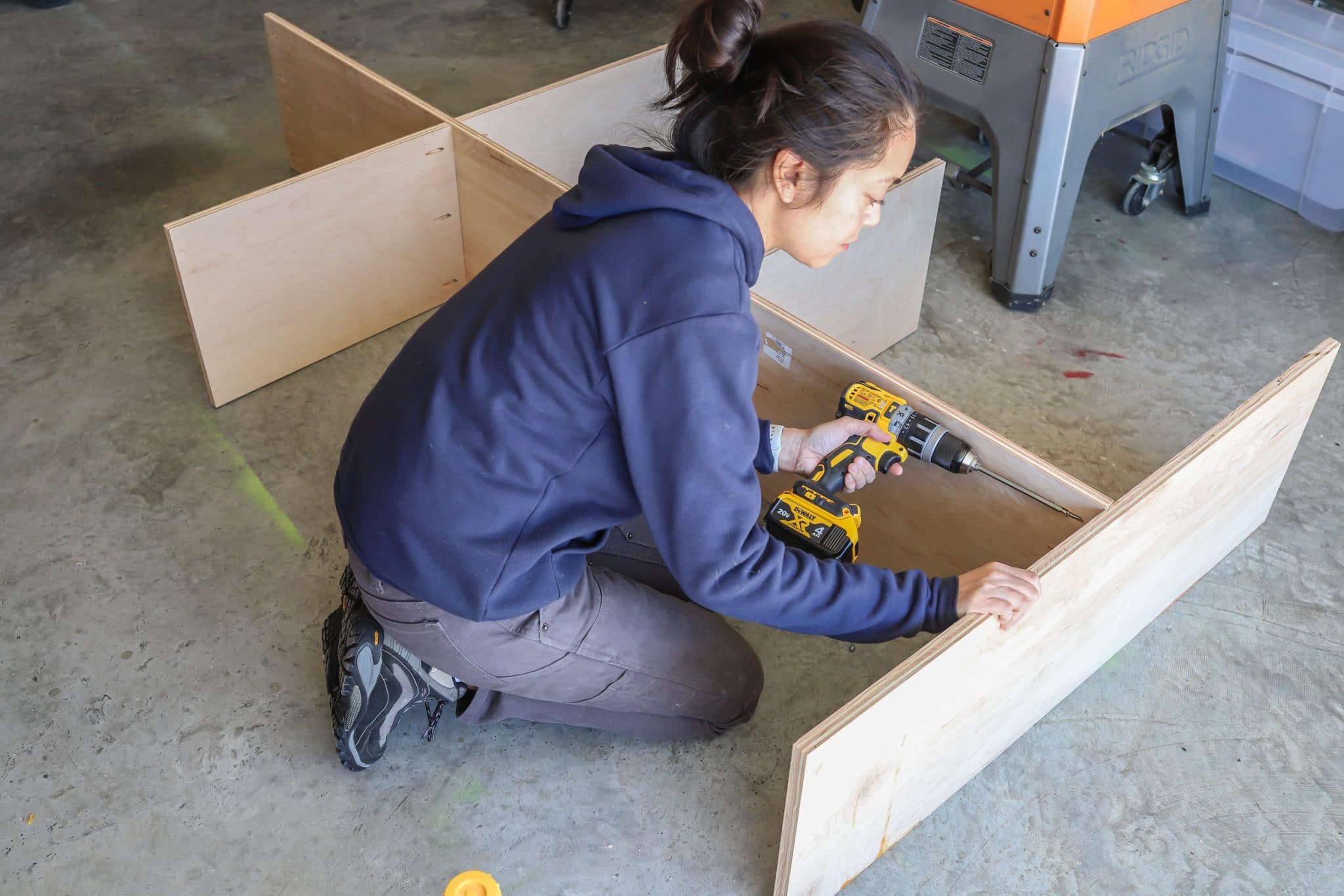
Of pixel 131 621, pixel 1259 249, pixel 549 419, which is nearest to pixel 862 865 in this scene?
pixel 549 419

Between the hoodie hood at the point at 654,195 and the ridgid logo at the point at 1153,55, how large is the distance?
1.70m

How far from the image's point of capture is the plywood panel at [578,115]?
9.21 feet

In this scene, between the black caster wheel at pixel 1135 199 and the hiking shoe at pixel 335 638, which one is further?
the black caster wheel at pixel 1135 199

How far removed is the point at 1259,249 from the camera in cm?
299

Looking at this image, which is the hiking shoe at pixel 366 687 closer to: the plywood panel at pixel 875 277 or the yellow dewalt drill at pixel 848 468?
the yellow dewalt drill at pixel 848 468

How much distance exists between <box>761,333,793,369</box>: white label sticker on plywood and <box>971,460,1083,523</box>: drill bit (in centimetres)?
39

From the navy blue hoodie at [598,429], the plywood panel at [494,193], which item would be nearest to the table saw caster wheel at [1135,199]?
the plywood panel at [494,193]

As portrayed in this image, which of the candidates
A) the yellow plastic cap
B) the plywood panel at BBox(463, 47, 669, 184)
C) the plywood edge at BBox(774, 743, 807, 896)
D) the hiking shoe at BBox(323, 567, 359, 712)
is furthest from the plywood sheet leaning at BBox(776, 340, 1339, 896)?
the plywood panel at BBox(463, 47, 669, 184)


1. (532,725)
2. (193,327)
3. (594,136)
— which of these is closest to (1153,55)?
(594,136)

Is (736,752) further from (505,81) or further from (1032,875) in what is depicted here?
(505,81)

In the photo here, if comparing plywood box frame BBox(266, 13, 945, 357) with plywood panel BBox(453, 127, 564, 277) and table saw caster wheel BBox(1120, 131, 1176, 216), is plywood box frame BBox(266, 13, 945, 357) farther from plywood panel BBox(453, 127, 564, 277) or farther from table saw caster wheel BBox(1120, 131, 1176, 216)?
table saw caster wheel BBox(1120, 131, 1176, 216)

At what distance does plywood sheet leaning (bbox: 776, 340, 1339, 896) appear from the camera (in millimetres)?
1410

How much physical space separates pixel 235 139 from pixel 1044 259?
2.29 meters

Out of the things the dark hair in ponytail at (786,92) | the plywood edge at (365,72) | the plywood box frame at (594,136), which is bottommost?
the plywood box frame at (594,136)
